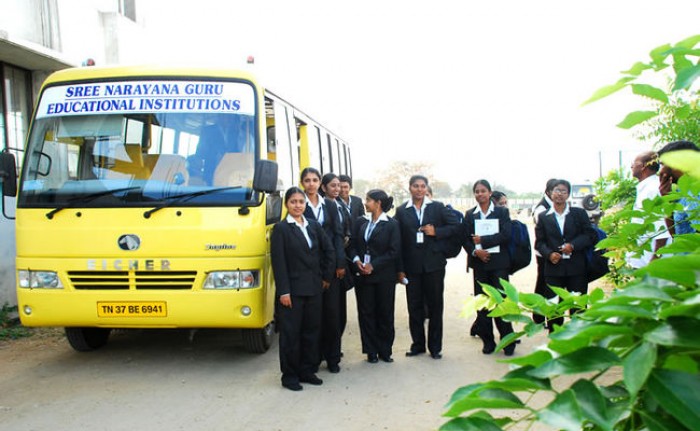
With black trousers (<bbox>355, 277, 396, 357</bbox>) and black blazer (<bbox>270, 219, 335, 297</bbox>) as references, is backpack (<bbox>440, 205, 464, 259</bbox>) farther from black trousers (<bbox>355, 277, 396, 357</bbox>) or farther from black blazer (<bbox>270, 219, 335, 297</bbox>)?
black blazer (<bbox>270, 219, 335, 297</bbox>)

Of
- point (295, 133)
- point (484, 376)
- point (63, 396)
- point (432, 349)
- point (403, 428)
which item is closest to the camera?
point (403, 428)

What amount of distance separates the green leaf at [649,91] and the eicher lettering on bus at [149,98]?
5468 mm

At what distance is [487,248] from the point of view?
6684mm

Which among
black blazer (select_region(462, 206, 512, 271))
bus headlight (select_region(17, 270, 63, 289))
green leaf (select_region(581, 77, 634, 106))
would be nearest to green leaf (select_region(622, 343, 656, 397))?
green leaf (select_region(581, 77, 634, 106))

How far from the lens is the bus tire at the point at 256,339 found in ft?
21.5

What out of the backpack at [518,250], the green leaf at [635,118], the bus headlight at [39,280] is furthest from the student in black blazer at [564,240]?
the green leaf at [635,118]

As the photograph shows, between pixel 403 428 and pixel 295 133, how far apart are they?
4424 mm

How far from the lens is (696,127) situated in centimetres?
468

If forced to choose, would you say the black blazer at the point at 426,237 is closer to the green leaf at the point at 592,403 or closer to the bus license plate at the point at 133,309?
the bus license plate at the point at 133,309

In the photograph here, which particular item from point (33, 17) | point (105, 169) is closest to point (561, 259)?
point (105, 169)

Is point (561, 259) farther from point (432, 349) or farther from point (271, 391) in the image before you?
point (271, 391)

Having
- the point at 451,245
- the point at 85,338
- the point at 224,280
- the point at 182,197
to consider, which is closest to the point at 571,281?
the point at 451,245

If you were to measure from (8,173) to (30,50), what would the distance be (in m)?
3.06

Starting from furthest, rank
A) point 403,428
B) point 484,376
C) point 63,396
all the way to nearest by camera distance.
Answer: point 484,376
point 63,396
point 403,428
